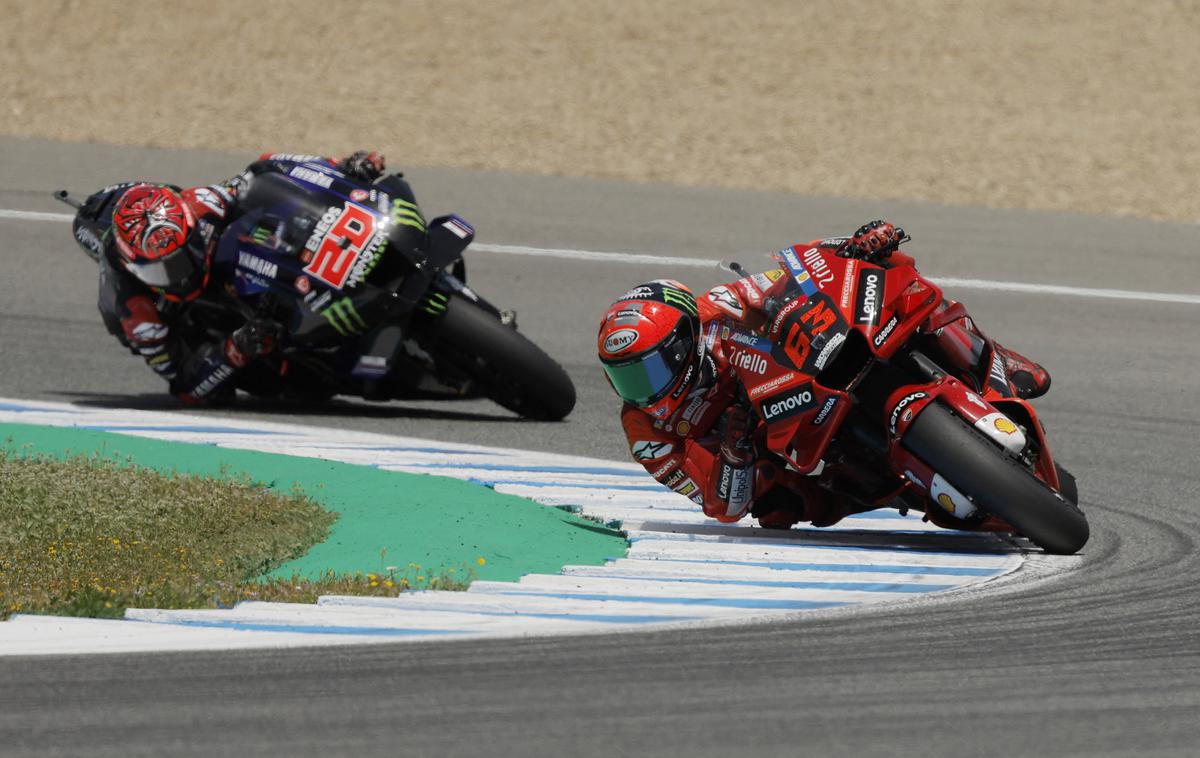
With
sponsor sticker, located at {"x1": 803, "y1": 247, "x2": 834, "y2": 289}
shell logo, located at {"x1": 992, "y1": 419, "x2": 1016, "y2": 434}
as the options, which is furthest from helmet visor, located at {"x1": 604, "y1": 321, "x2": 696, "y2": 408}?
shell logo, located at {"x1": 992, "y1": 419, "x2": 1016, "y2": 434}

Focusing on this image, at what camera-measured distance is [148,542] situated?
8289 millimetres

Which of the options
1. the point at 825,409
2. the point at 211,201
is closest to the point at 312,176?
the point at 211,201

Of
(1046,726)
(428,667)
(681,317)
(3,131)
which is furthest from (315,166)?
(3,131)

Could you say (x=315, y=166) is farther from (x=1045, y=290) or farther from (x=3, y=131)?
(x=3, y=131)

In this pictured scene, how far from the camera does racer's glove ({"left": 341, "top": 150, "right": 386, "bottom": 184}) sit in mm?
12125

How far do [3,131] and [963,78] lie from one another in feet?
33.9

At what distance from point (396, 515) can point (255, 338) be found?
3.55 m

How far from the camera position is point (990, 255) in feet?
57.1

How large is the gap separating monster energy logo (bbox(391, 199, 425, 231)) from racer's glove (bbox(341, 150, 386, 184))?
10.8 inches

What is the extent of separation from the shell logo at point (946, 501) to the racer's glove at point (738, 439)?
963mm

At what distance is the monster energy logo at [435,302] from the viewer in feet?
39.1

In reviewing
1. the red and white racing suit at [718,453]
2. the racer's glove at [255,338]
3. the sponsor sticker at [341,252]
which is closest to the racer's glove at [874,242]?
the red and white racing suit at [718,453]

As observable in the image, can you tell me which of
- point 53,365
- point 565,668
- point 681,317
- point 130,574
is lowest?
point 53,365

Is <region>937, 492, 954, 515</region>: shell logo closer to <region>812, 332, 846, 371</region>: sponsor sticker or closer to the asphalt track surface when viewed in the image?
the asphalt track surface
